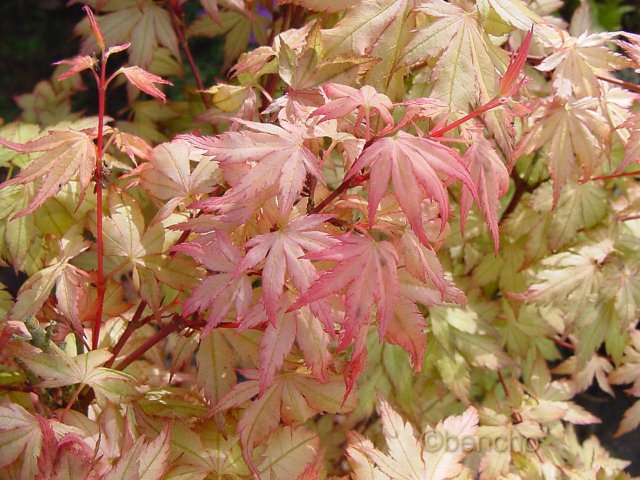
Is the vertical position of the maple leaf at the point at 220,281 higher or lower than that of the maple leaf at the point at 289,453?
higher

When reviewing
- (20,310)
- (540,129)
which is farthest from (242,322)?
(540,129)

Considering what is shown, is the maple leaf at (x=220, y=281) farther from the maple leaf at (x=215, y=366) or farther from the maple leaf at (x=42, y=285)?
the maple leaf at (x=42, y=285)

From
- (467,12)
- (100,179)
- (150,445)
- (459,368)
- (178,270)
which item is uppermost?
(467,12)

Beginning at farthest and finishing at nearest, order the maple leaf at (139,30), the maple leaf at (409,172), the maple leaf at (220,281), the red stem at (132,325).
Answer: the maple leaf at (139,30)
the red stem at (132,325)
the maple leaf at (220,281)
the maple leaf at (409,172)

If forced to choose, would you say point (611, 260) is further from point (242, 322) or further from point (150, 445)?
point (150, 445)

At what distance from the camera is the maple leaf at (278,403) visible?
1.05 meters

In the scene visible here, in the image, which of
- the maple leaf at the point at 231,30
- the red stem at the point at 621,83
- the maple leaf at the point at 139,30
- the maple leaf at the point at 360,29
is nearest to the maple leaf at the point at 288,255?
the maple leaf at the point at 360,29

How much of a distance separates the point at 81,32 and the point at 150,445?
1.24 meters

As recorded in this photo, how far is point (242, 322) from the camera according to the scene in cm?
93

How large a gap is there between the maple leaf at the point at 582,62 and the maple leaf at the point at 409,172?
540mm

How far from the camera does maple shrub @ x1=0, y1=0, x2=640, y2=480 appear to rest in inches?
35.9

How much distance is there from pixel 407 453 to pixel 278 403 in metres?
0.26

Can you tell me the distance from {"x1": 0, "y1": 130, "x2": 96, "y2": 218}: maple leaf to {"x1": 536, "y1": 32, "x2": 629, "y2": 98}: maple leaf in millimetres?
908

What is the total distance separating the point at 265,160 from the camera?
0.91 m
